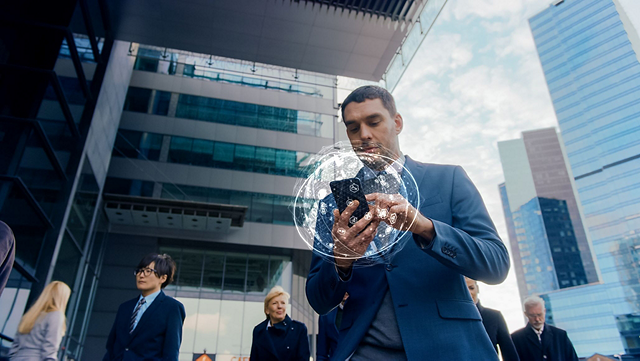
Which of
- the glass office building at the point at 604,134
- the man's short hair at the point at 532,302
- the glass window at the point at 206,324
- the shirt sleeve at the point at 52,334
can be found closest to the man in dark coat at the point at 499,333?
the man's short hair at the point at 532,302

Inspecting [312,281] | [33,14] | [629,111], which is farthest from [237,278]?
[629,111]

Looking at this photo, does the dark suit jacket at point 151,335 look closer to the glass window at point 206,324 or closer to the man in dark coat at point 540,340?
the man in dark coat at point 540,340

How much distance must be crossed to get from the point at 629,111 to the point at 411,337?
78.4 meters

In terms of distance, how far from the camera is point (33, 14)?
8172 mm

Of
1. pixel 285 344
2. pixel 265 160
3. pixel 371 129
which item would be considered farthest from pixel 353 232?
pixel 265 160

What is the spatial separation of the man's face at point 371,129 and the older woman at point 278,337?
4.84 metres

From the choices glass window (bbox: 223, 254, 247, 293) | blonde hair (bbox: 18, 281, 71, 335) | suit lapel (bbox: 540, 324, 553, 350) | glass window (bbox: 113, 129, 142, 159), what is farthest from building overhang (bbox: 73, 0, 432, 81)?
glass window (bbox: 223, 254, 247, 293)

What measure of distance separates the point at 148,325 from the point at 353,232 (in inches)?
142

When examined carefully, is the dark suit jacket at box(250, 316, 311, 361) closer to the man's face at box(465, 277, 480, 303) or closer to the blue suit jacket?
the man's face at box(465, 277, 480, 303)

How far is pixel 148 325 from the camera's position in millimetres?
3961

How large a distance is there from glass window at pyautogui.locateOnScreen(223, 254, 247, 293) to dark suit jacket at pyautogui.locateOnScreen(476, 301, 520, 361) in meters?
16.2

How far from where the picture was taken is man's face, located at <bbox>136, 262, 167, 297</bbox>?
4.32 metres

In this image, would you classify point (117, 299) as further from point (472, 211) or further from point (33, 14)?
point (472, 211)

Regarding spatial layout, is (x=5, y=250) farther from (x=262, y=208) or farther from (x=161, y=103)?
(x=161, y=103)
